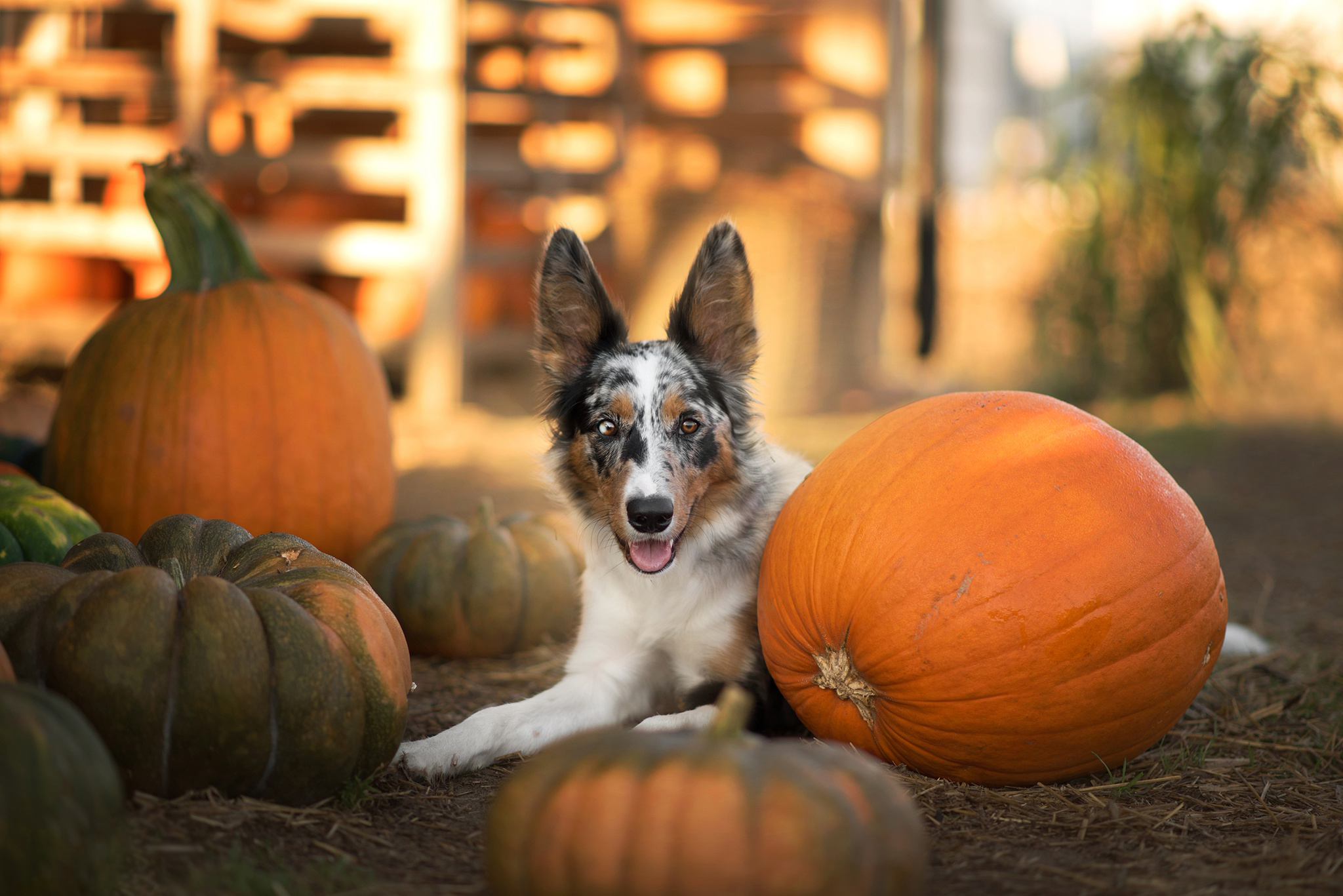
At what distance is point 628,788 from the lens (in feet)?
6.05

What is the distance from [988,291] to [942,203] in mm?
1087

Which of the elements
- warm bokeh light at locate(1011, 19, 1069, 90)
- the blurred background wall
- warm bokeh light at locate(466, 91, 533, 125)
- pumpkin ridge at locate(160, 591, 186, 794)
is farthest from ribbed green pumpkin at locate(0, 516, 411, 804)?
warm bokeh light at locate(1011, 19, 1069, 90)

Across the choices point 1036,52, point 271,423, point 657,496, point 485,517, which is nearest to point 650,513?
point 657,496

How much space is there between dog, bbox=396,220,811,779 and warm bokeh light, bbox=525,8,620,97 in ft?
21.1

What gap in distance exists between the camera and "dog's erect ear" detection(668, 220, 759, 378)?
3461 mm

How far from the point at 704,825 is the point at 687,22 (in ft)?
33.8

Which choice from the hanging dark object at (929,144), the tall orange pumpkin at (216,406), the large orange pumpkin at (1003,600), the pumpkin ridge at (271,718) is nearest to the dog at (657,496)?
the large orange pumpkin at (1003,600)

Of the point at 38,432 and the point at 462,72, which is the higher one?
the point at 462,72

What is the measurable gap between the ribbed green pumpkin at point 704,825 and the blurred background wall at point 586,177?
6.32 meters

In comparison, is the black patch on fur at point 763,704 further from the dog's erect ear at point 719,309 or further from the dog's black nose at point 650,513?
the dog's erect ear at point 719,309

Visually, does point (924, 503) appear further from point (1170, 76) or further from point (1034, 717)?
point (1170, 76)

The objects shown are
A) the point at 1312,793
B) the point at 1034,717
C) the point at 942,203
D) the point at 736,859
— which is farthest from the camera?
the point at 942,203

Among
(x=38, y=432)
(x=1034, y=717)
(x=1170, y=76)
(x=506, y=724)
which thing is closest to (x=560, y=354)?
(x=506, y=724)

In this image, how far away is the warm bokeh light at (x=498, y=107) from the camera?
30.6ft
